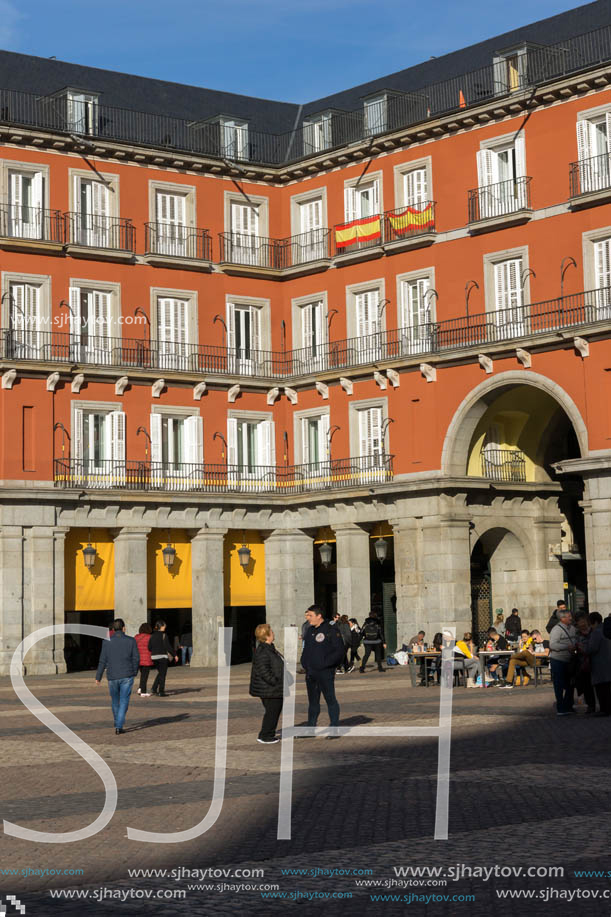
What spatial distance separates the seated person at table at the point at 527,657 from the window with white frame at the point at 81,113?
2495 cm

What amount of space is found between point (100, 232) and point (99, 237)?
177mm

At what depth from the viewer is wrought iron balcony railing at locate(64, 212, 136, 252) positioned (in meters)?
49.1

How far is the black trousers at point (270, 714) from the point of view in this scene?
2092 cm

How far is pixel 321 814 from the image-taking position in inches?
562

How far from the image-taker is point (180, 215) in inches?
2036

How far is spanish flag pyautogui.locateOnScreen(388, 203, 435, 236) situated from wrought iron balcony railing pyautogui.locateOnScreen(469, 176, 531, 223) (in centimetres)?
182

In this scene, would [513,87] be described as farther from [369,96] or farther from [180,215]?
[180,215]

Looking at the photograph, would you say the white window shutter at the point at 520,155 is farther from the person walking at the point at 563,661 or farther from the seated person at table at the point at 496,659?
the person walking at the point at 563,661

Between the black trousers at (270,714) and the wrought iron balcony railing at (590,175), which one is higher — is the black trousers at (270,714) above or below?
below

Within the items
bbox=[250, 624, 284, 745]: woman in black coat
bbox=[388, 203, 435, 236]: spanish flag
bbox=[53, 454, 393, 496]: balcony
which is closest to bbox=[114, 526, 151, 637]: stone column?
bbox=[53, 454, 393, 496]: balcony

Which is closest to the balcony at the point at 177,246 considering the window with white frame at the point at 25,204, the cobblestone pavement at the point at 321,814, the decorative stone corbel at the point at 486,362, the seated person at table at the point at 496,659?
the window with white frame at the point at 25,204

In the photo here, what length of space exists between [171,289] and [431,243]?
9.21 metres

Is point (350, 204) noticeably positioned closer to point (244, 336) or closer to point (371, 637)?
point (244, 336)

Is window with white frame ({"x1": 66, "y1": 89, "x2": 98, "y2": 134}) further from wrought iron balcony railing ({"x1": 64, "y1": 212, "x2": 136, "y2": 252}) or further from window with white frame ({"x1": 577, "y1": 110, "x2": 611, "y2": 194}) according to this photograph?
window with white frame ({"x1": 577, "y1": 110, "x2": 611, "y2": 194})
